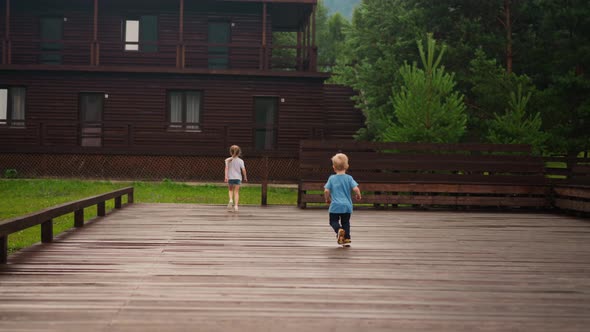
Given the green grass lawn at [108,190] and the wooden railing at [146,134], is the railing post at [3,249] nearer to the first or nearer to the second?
the green grass lawn at [108,190]

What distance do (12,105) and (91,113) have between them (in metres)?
3.27

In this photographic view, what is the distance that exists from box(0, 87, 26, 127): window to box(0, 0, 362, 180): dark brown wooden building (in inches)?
1.6

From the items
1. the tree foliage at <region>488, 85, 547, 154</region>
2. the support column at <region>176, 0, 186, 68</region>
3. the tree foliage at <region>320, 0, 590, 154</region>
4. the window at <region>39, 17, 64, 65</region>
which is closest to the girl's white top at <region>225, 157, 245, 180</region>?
the tree foliage at <region>488, 85, 547, 154</region>

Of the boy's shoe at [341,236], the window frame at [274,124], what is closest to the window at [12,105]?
the window frame at [274,124]

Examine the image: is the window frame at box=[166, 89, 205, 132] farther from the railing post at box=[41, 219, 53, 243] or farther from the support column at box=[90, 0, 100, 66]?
the railing post at box=[41, 219, 53, 243]

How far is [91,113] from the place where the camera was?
29.8m

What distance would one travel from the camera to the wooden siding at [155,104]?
95.8ft

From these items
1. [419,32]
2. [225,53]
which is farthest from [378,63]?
[225,53]

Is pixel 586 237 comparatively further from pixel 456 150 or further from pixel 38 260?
pixel 38 260

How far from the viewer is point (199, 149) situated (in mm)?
27859

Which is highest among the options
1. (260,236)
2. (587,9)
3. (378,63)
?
(587,9)

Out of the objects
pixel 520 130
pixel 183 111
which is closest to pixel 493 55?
pixel 520 130

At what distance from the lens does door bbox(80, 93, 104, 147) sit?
29.6 m

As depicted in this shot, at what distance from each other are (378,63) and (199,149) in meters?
7.89
